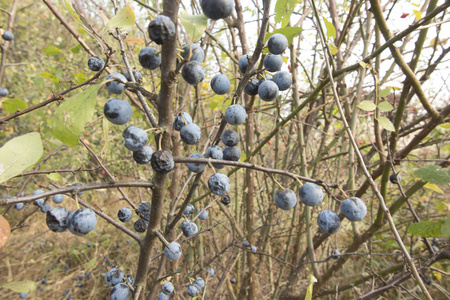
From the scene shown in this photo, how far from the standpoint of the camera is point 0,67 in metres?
1.88

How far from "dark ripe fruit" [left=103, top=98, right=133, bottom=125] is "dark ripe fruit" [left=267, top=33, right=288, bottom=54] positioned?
490 millimetres

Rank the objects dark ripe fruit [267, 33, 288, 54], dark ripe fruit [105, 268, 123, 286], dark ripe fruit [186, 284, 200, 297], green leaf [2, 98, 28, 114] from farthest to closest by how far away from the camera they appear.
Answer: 1. dark ripe fruit [186, 284, 200, 297]
2. green leaf [2, 98, 28, 114]
3. dark ripe fruit [105, 268, 123, 286]
4. dark ripe fruit [267, 33, 288, 54]

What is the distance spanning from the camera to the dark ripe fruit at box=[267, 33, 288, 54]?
0.82 metres

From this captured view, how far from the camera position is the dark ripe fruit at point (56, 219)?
742 mm

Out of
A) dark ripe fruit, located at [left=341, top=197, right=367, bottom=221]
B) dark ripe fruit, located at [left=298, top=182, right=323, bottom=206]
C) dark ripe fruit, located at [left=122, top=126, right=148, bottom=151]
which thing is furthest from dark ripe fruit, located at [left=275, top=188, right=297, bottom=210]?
dark ripe fruit, located at [left=122, top=126, right=148, bottom=151]

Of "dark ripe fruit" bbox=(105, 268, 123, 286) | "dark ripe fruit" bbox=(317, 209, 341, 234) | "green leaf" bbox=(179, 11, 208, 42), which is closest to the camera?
"green leaf" bbox=(179, 11, 208, 42)

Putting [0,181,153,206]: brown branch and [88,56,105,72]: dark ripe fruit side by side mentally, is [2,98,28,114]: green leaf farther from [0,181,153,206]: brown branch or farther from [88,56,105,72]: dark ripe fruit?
[0,181,153,206]: brown branch

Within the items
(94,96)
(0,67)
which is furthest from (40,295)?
(94,96)

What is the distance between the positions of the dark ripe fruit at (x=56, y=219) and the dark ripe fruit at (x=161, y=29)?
573 mm

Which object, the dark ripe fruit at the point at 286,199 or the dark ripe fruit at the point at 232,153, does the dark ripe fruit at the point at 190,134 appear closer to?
the dark ripe fruit at the point at 232,153

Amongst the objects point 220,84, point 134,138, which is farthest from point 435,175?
point 134,138

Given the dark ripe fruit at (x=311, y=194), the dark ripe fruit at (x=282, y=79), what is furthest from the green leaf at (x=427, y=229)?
the dark ripe fruit at (x=282, y=79)

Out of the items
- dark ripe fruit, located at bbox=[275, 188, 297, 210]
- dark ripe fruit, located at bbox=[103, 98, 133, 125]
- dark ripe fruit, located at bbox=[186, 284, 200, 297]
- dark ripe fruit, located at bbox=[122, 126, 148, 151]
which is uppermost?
dark ripe fruit, located at bbox=[103, 98, 133, 125]

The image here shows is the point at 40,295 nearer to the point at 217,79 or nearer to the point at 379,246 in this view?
the point at 217,79
